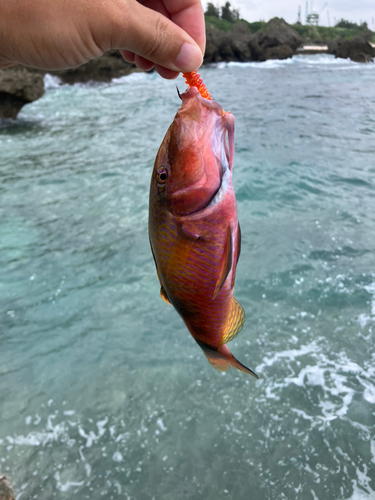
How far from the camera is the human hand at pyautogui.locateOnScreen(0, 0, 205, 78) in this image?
1.50 m

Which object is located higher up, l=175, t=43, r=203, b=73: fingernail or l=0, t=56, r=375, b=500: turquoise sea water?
l=175, t=43, r=203, b=73: fingernail

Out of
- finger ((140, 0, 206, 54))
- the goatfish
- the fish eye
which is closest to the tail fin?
the goatfish

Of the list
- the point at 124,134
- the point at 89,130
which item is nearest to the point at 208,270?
the point at 124,134

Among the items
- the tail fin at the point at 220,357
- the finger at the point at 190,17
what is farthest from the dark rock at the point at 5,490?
the finger at the point at 190,17

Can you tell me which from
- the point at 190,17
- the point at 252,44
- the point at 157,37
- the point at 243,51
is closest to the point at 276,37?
the point at 252,44

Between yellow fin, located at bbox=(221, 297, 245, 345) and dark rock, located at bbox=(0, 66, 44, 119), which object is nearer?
yellow fin, located at bbox=(221, 297, 245, 345)

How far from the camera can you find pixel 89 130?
12344 mm

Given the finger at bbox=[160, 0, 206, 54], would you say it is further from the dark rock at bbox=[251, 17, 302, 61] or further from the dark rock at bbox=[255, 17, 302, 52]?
the dark rock at bbox=[255, 17, 302, 52]

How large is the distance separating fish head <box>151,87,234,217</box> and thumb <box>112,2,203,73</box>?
31 centimetres

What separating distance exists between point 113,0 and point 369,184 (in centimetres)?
679

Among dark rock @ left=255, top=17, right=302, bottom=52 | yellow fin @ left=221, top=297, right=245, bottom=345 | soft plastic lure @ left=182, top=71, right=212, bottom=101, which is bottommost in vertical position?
yellow fin @ left=221, top=297, right=245, bottom=345

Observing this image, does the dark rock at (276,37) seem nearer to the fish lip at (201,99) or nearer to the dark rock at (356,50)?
the dark rock at (356,50)

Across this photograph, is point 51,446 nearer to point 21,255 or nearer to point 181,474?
point 181,474

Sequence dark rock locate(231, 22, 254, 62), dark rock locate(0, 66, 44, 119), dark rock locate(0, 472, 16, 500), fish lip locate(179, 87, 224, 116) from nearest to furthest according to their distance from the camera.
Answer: fish lip locate(179, 87, 224, 116) < dark rock locate(0, 472, 16, 500) < dark rock locate(0, 66, 44, 119) < dark rock locate(231, 22, 254, 62)
